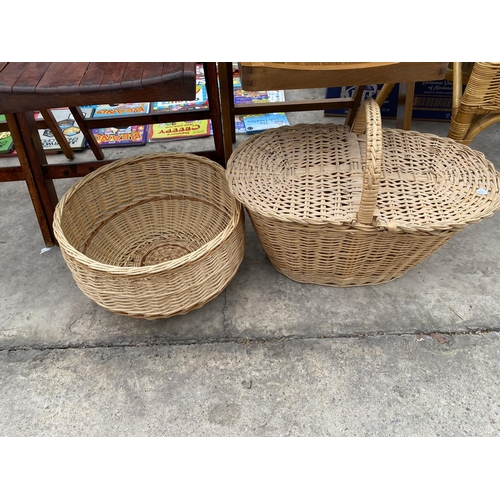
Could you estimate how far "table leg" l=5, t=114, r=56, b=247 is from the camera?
1.40m

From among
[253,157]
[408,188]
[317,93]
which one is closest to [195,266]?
[253,157]

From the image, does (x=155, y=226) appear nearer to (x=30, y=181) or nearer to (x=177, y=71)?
(x=30, y=181)

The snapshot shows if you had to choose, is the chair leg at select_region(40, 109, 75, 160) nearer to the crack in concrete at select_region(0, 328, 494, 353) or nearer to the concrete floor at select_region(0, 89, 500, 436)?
the concrete floor at select_region(0, 89, 500, 436)

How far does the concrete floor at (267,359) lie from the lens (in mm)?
1148

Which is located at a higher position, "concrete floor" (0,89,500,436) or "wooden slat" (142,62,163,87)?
"wooden slat" (142,62,163,87)

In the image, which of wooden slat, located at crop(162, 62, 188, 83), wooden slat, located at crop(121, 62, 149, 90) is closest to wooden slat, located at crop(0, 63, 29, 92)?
wooden slat, located at crop(121, 62, 149, 90)

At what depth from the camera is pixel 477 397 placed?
1175 mm

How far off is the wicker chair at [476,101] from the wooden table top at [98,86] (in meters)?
0.95

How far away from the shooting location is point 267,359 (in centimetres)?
128

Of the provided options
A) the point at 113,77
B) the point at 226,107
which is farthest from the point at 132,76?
the point at 226,107

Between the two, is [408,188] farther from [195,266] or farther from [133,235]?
[133,235]

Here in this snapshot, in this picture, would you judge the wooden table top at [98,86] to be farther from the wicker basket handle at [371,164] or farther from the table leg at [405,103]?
the table leg at [405,103]

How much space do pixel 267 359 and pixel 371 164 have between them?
0.66 metres

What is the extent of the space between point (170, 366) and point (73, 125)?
1.67 meters
